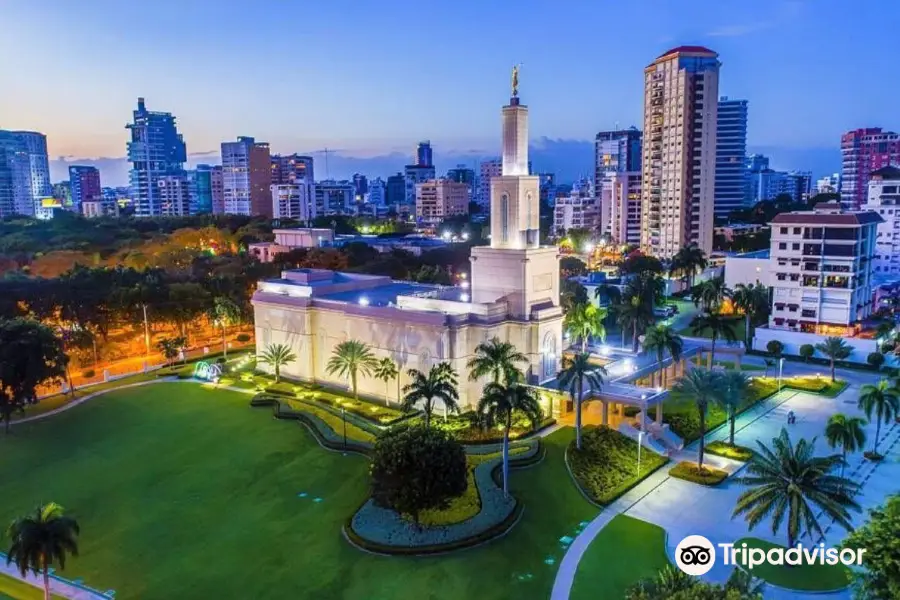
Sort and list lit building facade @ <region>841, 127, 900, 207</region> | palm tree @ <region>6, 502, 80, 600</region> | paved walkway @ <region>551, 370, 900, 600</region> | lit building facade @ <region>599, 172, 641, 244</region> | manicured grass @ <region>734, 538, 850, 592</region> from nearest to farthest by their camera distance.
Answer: palm tree @ <region>6, 502, 80, 600</region>
manicured grass @ <region>734, 538, 850, 592</region>
paved walkway @ <region>551, 370, 900, 600</region>
lit building facade @ <region>599, 172, 641, 244</region>
lit building facade @ <region>841, 127, 900, 207</region>

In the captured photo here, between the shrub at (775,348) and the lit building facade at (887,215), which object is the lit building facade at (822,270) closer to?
the shrub at (775,348)

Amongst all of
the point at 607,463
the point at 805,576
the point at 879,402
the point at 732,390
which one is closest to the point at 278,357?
the point at 607,463

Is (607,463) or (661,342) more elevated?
(661,342)

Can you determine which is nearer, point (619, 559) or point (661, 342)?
point (619, 559)

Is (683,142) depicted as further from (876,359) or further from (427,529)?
(427,529)

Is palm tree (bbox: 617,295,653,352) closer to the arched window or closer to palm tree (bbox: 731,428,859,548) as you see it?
the arched window

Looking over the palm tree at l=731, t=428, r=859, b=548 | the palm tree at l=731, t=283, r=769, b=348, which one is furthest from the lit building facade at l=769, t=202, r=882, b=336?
the palm tree at l=731, t=428, r=859, b=548

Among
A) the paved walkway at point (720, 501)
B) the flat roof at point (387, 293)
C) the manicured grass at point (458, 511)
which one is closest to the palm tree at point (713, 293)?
the paved walkway at point (720, 501)
